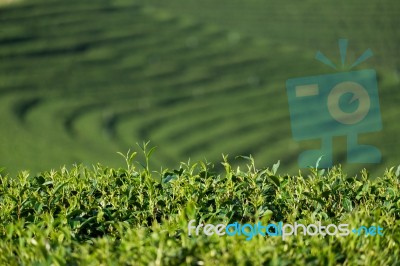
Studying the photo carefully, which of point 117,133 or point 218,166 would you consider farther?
point 117,133

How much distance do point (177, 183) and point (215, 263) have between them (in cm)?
96

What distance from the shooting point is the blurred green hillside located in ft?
20.7

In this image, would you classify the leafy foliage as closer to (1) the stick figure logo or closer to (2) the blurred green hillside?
(1) the stick figure logo

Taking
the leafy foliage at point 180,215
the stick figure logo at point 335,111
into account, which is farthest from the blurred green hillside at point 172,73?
the leafy foliage at point 180,215

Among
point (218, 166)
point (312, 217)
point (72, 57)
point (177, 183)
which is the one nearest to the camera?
point (312, 217)

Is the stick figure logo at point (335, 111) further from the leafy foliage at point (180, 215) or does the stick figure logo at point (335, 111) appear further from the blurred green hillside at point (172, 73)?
the leafy foliage at point (180, 215)

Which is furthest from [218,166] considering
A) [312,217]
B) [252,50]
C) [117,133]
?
[312,217]

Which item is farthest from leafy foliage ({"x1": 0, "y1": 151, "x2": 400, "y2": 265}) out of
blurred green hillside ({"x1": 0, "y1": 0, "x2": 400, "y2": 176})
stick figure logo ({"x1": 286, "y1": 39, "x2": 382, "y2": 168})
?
blurred green hillside ({"x1": 0, "y1": 0, "x2": 400, "y2": 176})

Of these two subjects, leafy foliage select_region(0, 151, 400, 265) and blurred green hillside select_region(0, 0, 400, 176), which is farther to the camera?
blurred green hillside select_region(0, 0, 400, 176)

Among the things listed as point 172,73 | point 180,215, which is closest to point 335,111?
point 172,73

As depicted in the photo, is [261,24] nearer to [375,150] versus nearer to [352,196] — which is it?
[375,150]

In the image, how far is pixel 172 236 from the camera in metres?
2.50

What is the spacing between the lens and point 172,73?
775 centimetres

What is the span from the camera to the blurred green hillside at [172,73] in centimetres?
630
